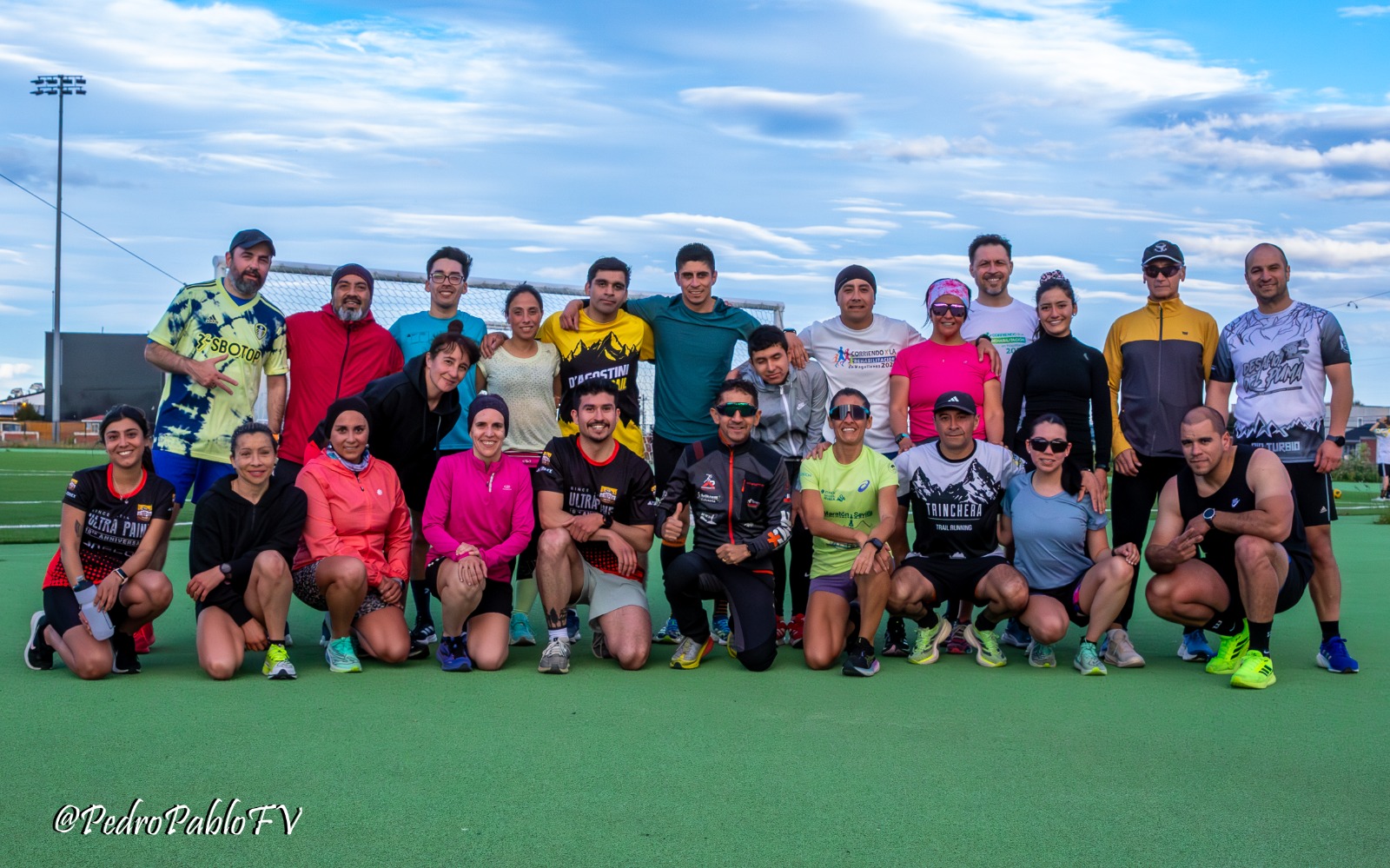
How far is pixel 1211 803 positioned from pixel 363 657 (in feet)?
12.9

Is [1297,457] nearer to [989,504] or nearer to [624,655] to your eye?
[989,504]

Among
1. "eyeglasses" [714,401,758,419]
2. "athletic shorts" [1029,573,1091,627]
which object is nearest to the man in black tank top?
"athletic shorts" [1029,573,1091,627]

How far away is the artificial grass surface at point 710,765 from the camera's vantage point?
3.00 m

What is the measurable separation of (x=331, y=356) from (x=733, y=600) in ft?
8.66

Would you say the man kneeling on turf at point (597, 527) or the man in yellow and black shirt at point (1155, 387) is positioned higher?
the man in yellow and black shirt at point (1155, 387)

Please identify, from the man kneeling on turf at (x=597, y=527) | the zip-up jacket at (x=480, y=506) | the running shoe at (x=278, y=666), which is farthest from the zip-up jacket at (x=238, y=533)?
the man kneeling on turf at (x=597, y=527)

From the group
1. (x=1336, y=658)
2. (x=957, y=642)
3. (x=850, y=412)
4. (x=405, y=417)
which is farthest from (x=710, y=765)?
(x=1336, y=658)

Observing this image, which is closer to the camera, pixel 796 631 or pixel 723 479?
pixel 723 479

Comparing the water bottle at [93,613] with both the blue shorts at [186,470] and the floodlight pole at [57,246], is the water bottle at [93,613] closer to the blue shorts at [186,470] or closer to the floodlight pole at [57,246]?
the blue shorts at [186,470]

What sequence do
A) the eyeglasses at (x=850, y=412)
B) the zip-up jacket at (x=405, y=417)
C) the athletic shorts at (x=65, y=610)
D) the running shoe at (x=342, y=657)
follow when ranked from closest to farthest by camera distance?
the athletic shorts at (x=65, y=610) < the running shoe at (x=342, y=657) < the eyeglasses at (x=850, y=412) < the zip-up jacket at (x=405, y=417)

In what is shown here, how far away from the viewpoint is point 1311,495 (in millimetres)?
5785

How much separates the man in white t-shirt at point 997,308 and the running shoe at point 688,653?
233cm

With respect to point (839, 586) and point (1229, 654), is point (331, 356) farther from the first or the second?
point (1229, 654)

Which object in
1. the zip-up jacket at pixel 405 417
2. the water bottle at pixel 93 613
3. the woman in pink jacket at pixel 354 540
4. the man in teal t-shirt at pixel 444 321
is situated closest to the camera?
the water bottle at pixel 93 613
